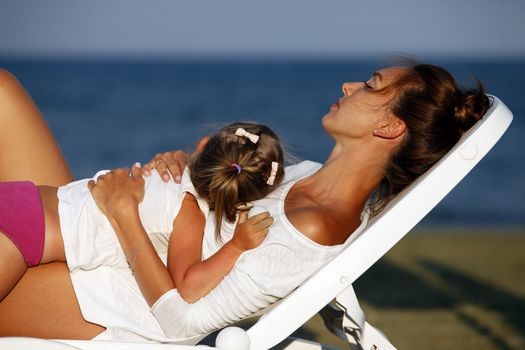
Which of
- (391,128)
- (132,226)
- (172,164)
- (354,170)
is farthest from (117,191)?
(391,128)

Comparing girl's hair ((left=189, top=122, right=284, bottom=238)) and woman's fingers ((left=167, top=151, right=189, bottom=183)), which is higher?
girl's hair ((left=189, top=122, right=284, bottom=238))

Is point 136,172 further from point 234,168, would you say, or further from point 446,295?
point 446,295

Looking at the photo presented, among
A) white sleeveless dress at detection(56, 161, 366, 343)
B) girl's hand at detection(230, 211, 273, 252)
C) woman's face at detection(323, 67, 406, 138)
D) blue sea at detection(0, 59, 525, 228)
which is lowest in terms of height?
blue sea at detection(0, 59, 525, 228)

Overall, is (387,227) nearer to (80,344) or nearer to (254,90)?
(80,344)

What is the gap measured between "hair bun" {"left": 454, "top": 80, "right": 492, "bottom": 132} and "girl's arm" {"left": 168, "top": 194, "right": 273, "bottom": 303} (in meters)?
0.78

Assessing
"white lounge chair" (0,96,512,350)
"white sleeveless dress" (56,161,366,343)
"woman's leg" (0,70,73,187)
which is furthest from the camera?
"woman's leg" (0,70,73,187)

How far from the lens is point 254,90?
42.6 meters

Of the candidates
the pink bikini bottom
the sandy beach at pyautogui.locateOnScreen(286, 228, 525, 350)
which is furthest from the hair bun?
the sandy beach at pyautogui.locateOnScreen(286, 228, 525, 350)

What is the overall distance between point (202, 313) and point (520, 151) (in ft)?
58.7

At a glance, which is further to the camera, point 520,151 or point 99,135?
point 99,135

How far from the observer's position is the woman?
8.29 ft

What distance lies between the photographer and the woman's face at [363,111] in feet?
8.63

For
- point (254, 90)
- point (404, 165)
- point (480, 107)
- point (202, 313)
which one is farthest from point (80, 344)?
point (254, 90)

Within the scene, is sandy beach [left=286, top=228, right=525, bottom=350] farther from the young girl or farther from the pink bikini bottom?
the pink bikini bottom
